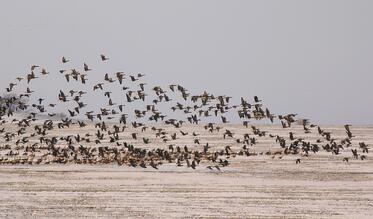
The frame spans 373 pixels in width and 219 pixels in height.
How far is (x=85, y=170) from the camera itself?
1032 inches

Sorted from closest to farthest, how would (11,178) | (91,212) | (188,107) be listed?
(91,212) → (11,178) → (188,107)

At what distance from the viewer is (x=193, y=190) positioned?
21.4 meters

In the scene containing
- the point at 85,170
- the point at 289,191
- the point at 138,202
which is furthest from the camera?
the point at 85,170

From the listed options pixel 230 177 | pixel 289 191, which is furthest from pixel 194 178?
pixel 289 191

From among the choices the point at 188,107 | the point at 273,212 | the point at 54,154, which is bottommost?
the point at 273,212

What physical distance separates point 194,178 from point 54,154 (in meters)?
9.01

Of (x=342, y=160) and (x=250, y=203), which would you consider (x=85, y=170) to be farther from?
(x=342, y=160)

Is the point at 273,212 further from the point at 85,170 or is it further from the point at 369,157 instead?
the point at 369,157

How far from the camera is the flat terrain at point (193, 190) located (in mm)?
17719

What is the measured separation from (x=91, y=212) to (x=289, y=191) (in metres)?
7.70

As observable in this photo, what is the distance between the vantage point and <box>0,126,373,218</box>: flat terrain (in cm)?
1772

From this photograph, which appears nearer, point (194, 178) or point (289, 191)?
point (289, 191)

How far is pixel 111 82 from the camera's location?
27609 mm

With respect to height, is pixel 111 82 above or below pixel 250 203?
above
